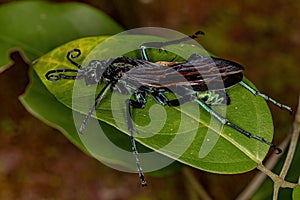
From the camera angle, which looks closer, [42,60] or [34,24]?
[42,60]

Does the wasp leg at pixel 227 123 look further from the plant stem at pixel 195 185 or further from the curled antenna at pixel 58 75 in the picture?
the plant stem at pixel 195 185

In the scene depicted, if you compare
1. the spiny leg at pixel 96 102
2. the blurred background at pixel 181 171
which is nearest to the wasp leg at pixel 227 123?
the spiny leg at pixel 96 102

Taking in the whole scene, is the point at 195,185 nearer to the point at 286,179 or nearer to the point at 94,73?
the point at 286,179

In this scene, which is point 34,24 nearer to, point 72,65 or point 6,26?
point 6,26

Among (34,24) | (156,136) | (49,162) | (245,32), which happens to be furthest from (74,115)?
(245,32)

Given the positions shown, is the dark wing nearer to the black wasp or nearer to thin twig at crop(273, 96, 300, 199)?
the black wasp

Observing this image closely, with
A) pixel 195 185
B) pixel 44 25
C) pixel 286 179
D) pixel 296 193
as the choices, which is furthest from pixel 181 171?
pixel 296 193
